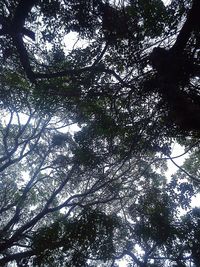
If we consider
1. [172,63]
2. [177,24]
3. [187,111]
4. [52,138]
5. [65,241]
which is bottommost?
[65,241]

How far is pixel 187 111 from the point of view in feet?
13.2

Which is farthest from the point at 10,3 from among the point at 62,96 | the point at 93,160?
the point at 93,160

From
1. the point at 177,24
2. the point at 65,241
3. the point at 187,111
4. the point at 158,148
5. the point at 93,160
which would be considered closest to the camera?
the point at 187,111

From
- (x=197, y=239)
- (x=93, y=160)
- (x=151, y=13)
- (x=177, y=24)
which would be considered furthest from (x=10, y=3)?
(x=197, y=239)

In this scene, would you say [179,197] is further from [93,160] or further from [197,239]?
[93,160]

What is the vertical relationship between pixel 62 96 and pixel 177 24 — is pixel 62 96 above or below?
below

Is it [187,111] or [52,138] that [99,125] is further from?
[52,138]

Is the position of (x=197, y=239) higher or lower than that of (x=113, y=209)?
lower

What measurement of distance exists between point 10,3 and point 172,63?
4.27 meters

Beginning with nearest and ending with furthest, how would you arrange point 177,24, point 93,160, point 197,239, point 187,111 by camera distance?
point 187,111, point 177,24, point 93,160, point 197,239

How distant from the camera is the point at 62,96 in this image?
7.01 meters

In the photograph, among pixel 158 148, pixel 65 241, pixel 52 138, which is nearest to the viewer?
pixel 65 241

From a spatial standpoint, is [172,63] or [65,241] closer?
[172,63]

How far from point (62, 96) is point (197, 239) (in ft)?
22.0
